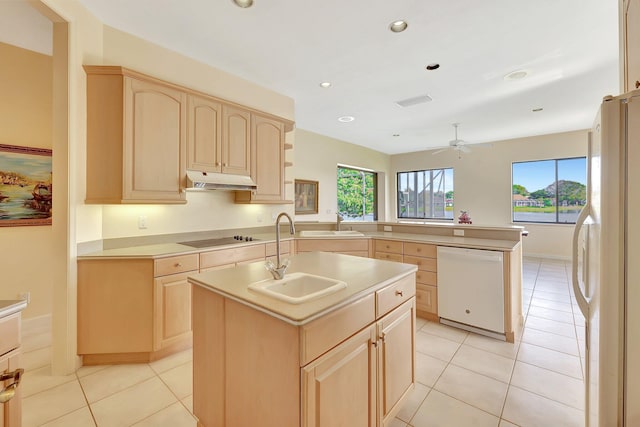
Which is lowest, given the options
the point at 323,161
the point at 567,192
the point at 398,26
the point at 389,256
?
the point at 389,256

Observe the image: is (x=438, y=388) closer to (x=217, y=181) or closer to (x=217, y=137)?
(x=217, y=181)

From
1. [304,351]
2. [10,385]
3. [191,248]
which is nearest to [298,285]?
[304,351]

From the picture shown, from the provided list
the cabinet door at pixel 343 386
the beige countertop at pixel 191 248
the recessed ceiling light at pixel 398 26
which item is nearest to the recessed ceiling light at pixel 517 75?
the recessed ceiling light at pixel 398 26

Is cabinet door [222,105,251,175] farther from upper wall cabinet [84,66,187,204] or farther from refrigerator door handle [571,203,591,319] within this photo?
refrigerator door handle [571,203,591,319]

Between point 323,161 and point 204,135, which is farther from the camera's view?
point 323,161

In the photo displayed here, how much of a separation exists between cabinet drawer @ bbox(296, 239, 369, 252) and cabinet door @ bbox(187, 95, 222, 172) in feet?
4.54

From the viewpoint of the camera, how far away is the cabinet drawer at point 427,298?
9.87ft

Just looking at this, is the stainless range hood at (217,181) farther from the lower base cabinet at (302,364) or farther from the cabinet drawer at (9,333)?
the cabinet drawer at (9,333)

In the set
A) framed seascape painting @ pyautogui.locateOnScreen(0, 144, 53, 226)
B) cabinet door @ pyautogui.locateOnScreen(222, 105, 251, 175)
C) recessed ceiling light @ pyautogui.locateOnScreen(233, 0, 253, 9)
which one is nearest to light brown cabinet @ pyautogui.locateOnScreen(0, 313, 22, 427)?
cabinet door @ pyautogui.locateOnScreen(222, 105, 251, 175)

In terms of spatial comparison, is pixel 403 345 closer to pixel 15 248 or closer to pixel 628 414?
pixel 628 414

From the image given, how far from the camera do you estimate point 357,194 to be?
7457 mm

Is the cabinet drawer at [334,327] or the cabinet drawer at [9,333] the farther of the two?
the cabinet drawer at [334,327]

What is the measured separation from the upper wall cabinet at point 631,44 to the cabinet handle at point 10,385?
2.47 meters

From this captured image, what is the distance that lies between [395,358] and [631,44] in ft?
6.30
